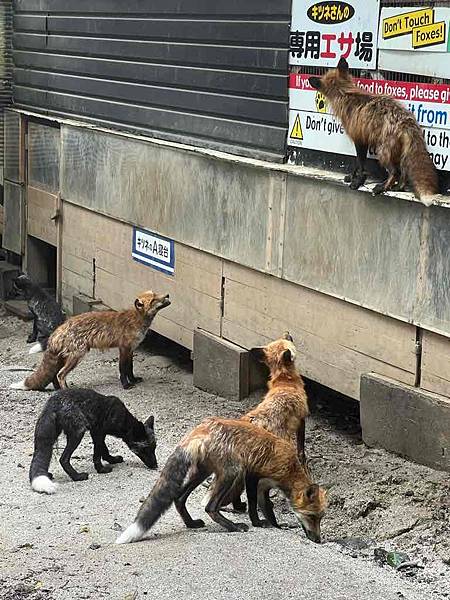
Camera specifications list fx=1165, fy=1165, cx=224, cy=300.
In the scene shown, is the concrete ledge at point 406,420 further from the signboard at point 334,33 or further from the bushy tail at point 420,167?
the signboard at point 334,33

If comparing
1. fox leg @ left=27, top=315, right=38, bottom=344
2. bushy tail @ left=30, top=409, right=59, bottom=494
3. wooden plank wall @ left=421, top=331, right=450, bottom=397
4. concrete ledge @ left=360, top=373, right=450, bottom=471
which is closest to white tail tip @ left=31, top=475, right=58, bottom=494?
bushy tail @ left=30, top=409, right=59, bottom=494

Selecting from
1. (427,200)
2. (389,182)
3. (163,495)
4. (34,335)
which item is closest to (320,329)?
(389,182)

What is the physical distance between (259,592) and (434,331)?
2.54 m

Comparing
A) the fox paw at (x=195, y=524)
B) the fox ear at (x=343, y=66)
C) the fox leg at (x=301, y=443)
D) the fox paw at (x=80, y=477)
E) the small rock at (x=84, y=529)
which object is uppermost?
the fox ear at (x=343, y=66)

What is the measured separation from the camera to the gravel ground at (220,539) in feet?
20.3

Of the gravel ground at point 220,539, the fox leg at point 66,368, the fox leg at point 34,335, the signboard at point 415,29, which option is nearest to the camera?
the gravel ground at point 220,539

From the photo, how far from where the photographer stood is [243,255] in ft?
32.4

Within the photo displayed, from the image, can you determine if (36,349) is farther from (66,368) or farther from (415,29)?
(415,29)

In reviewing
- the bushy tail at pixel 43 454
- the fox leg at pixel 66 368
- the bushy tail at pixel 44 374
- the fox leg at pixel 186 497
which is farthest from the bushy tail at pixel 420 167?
the bushy tail at pixel 44 374

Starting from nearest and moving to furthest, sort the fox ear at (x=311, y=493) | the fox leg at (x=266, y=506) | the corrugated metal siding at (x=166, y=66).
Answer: the fox ear at (x=311, y=493), the fox leg at (x=266, y=506), the corrugated metal siding at (x=166, y=66)

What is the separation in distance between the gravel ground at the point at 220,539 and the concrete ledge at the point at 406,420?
0.34 ft

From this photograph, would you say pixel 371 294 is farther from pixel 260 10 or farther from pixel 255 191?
pixel 260 10

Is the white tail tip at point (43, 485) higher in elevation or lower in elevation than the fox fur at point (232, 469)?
lower

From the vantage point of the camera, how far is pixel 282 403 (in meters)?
7.79
